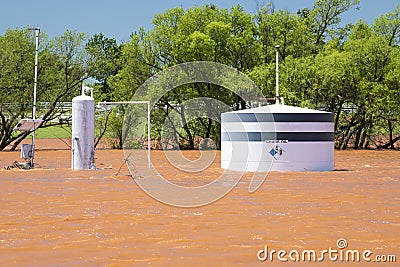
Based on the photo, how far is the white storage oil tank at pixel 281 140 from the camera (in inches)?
822

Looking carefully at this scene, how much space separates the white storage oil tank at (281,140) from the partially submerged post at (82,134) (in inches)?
177

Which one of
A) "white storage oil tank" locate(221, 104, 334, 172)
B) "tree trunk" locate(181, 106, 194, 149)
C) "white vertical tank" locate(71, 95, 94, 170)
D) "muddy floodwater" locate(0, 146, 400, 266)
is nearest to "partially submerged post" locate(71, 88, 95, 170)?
"white vertical tank" locate(71, 95, 94, 170)

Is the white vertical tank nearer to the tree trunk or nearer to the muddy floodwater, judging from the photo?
the muddy floodwater

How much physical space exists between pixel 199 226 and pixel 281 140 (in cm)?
1162

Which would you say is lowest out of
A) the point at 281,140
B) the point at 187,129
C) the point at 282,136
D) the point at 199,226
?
the point at 199,226

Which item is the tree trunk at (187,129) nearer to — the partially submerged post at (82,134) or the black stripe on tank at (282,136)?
the partially submerged post at (82,134)

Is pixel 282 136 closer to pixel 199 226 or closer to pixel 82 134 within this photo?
pixel 82 134

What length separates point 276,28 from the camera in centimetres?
4488

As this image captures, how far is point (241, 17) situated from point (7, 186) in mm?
30726

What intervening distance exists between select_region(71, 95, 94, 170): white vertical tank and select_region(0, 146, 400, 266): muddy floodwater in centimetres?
575

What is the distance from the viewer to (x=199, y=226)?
9.57 meters

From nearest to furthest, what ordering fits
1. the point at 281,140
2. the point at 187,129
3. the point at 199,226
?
1. the point at 199,226
2. the point at 281,140
3. the point at 187,129

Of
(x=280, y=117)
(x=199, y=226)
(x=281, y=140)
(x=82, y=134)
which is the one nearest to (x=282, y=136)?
(x=281, y=140)

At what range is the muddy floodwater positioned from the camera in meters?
7.43
